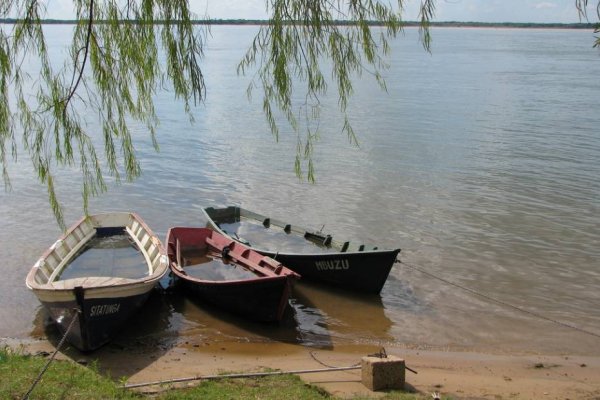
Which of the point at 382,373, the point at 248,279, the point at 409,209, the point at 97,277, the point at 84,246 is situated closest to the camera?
the point at 382,373

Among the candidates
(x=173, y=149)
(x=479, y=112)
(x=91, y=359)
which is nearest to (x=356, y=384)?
(x=91, y=359)

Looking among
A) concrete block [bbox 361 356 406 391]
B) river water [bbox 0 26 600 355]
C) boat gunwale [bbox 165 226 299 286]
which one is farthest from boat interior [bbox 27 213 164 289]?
concrete block [bbox 361 356 406 391]

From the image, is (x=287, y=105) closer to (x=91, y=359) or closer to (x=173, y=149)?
(x=91, y=359)

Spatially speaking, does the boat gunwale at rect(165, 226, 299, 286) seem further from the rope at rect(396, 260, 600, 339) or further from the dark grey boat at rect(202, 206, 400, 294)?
the rope at rect(396, 260, 600, 339)

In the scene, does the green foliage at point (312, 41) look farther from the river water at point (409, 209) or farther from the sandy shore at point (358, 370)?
the sandy shore at point (358, 370)

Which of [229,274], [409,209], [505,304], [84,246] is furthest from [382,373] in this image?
[409,209]

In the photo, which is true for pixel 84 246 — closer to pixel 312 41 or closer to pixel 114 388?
pixel 114 388

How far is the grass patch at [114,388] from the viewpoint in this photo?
6395mm

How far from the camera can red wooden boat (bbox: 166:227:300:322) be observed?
9.54 metres

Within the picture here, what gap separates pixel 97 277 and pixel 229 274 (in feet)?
7.53

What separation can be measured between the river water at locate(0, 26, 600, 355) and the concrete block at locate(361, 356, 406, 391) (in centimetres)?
249

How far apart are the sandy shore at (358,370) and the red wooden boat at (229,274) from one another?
651 millimetres

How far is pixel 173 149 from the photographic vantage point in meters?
23.9

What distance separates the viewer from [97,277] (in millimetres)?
9398
